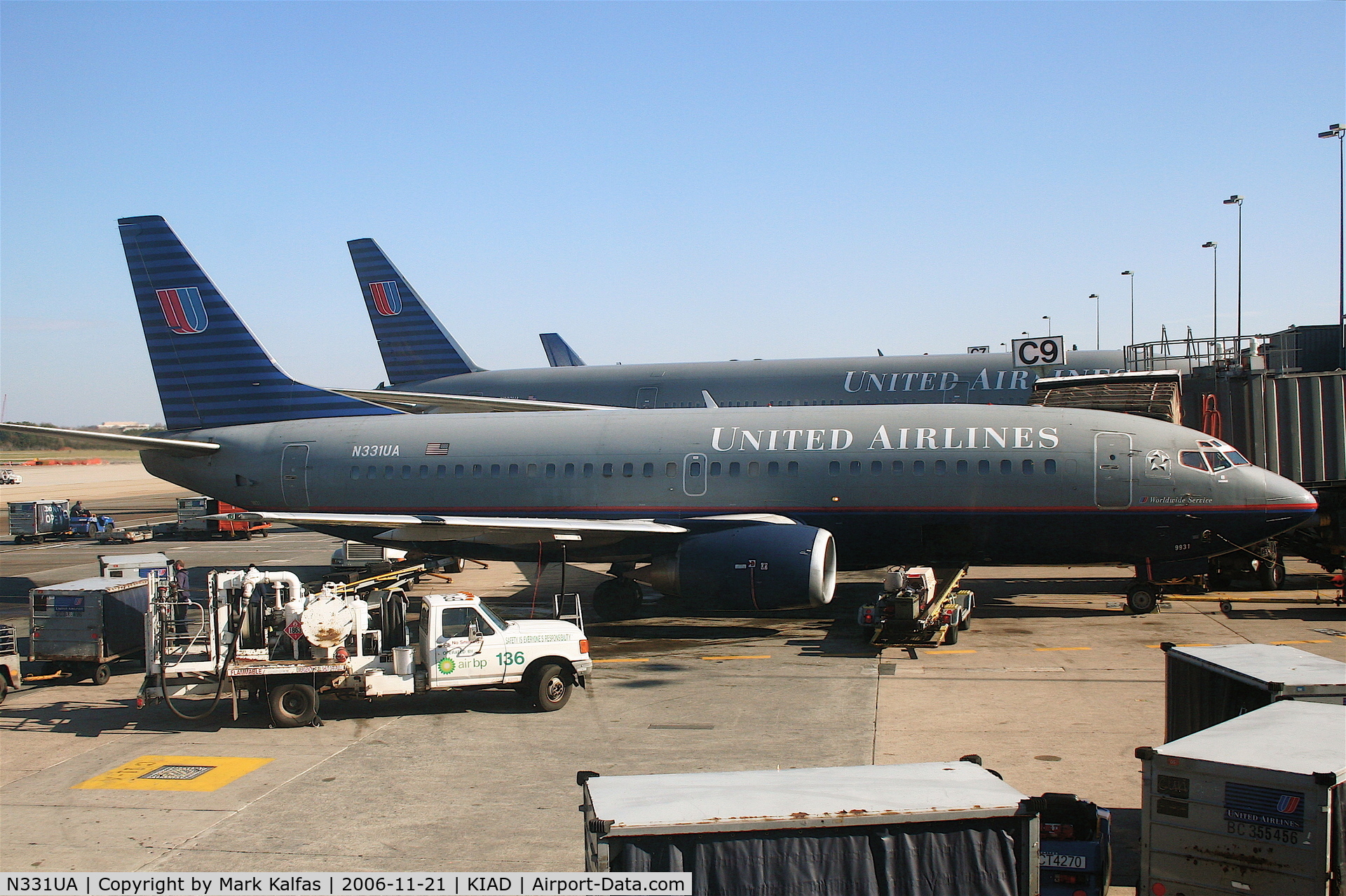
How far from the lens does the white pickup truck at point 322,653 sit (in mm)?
15531

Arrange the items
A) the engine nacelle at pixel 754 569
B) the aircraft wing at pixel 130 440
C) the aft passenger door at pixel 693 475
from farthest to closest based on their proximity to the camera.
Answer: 1. the aircraft wing at pixel 130 440
2. the aft passenger door at pixel 693 475
3. the engine nacelle at pixel 754 569

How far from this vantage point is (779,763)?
13.3 m

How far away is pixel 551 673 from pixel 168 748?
Result: 562 cm

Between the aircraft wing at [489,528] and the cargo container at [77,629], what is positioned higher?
the aircraft wing at [489,528]

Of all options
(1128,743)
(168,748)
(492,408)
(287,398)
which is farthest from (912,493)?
(492,408)

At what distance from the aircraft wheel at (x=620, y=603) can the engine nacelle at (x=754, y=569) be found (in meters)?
2.49

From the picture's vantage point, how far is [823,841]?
7.13 meters

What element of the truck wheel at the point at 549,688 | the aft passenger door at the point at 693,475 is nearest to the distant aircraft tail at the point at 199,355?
the aft passenger door at the point at 693,475

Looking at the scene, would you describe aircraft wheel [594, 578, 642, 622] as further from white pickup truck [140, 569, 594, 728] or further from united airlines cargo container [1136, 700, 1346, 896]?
united airlines cargo container [1136, 700, 1346, 896]

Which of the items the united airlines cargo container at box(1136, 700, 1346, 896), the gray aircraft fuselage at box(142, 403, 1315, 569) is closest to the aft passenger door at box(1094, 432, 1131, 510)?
the gray aircraft fuselage at box(142, 403, 1315, 569)

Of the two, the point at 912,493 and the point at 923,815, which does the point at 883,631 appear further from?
the point at 923,815

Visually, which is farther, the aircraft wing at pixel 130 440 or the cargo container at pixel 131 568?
the aircraft wing at pixel 130 440

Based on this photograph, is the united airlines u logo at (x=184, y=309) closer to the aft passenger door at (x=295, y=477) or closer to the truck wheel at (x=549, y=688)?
the aft passenger door at (x=295, y=477)

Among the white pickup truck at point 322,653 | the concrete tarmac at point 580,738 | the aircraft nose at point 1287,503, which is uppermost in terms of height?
the aircraft nose at point 1287,503
